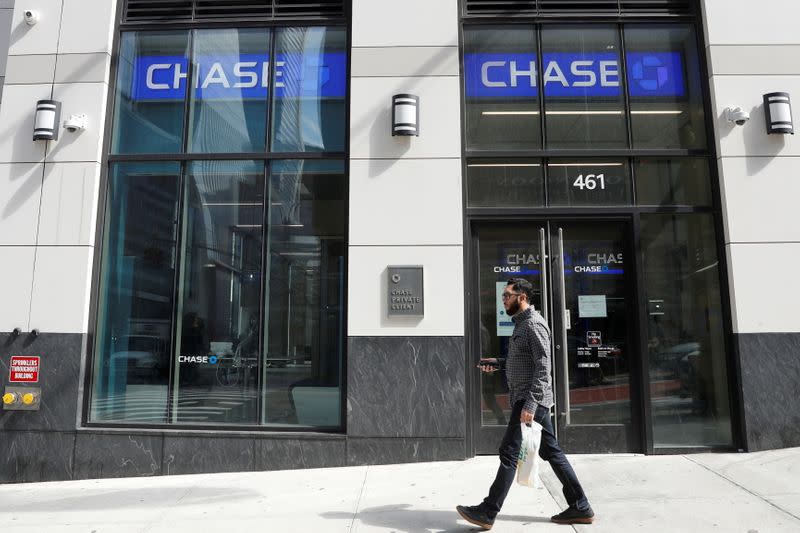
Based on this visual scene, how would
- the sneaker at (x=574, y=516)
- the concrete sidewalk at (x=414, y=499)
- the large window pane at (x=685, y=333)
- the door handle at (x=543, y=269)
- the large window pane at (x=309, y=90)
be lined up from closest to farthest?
the sneaker at (x=574, y=516), the concrete sidewalk at (x=414, y=499), the large window pane at (x=685, y=333), the door handle at (x=543, y=269), the large window pane at (x=309, y=90)

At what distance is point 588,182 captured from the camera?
23.5 ft

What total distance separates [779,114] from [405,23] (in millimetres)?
4769

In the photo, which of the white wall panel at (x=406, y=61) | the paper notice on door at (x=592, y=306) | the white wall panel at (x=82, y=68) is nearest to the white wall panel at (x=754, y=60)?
the paper notice on door at (x=592, y=306)

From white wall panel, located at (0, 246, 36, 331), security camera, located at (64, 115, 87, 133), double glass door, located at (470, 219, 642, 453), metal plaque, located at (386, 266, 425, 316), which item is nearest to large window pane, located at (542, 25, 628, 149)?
double glass door, located at (470, 219, 642, 453)

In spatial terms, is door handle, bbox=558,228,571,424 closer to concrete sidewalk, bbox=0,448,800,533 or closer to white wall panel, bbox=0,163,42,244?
concrete sidewalk, bbox=0,448,800,533

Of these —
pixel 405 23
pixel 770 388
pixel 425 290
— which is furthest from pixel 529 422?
pixel 405 23

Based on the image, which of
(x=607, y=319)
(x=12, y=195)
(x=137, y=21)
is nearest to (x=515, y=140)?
(x=607, y=319)

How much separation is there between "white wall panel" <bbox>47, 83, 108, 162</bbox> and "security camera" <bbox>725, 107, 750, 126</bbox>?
26.1 feet

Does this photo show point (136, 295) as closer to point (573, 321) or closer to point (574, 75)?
point (573, 321)

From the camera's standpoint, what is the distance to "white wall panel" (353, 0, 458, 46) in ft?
23.8

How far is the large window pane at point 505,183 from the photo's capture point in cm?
716

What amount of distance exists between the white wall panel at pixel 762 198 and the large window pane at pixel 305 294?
15.8ft

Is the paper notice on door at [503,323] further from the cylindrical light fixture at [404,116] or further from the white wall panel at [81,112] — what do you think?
the white wall panel at [81,112]

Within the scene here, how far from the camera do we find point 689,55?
24.4 feet
